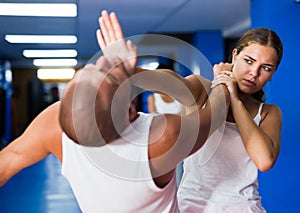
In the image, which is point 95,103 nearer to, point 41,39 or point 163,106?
point 163,106

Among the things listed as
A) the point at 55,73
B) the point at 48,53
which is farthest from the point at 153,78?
the point at 55,73

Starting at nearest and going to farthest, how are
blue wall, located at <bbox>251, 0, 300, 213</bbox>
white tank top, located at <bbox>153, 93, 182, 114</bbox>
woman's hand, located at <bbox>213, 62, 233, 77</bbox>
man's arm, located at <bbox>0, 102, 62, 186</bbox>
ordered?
man's arm, located at <bbox>0, 102, 62, 186</bbox>, woman's hand, located at <bbox>213, 62, 233, 77</bbox>, white tank top, located at <bbox>153, 93, 182, 114</bbox>, blue wall, located at <bbox>251, 0, 300, 213</bbox>

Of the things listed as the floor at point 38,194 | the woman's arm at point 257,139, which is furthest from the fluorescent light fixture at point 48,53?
the woman's arm at point 257,139

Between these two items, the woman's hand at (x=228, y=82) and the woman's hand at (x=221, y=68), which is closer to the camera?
the woman's hand at (x=228, y=82)

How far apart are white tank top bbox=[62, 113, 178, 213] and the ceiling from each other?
13.2 feet

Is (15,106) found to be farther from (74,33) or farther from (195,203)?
(195,203)

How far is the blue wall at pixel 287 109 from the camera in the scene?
10.9 feet

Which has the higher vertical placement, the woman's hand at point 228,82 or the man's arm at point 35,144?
the woman's hand at point 228,82

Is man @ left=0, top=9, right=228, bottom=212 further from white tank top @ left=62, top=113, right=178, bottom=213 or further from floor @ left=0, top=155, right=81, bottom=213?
floor @ left=0, top=155, right=81, bottom=213

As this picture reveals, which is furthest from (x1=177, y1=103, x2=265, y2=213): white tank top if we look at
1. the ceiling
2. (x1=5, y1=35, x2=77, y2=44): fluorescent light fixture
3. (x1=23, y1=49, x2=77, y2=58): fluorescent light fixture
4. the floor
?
(x1=23, y1=49, x2=77, y2=58): fluorescent light fixture

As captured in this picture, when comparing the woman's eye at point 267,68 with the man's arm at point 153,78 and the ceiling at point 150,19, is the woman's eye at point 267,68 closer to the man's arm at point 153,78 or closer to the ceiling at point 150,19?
the man's arm at point 153,78

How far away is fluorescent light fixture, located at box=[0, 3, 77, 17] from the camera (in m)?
4.85

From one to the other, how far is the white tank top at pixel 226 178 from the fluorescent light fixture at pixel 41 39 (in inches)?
258

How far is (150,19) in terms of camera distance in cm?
641
